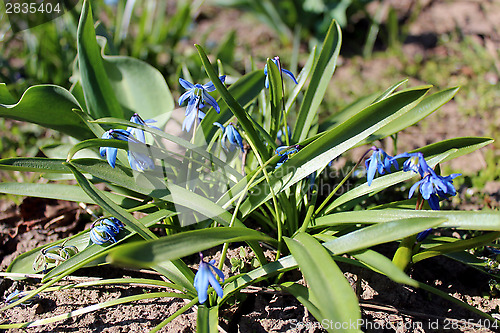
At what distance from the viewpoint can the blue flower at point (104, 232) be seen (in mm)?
1558

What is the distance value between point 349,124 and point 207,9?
394cm

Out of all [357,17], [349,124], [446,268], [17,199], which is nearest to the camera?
[349,124]

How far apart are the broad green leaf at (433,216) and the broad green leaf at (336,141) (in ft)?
0.69

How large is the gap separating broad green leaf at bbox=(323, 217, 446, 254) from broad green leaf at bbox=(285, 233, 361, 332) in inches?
3.4

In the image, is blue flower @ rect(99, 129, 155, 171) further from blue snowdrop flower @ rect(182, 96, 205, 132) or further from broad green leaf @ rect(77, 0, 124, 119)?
broad green leaf @ rect(77, 0, 124, 119)

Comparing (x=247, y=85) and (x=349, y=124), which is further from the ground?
(x=247, y=85)

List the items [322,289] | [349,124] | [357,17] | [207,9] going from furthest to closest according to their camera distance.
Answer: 1. [207,9]
2. [357,17]
3. [349,124]
4. [322,289]

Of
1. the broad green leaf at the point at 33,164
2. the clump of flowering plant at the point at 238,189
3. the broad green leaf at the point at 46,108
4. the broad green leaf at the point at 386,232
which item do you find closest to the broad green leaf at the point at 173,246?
the clump of flowering plant at the point at 238,189

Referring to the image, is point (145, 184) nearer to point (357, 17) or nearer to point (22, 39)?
point (22, 39)

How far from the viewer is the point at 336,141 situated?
1538 mm

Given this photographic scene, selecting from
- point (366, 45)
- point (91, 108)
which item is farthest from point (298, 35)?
point (91, 108)

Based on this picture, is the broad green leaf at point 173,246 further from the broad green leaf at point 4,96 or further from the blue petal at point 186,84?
the broad green leaf at point 4,96

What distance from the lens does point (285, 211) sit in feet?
5.61

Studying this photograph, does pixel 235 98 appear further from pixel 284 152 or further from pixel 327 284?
pixel 327 284
